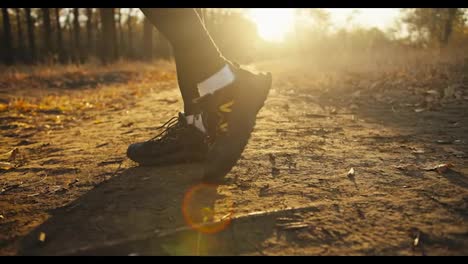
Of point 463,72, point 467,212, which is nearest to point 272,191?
point 467,212

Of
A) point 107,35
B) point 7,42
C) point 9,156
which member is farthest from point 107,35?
point 9,156

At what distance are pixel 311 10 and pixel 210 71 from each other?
110 ft

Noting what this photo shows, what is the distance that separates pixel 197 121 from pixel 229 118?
0.19 meters

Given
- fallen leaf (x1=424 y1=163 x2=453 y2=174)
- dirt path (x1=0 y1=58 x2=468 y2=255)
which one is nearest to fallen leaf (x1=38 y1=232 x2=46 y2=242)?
dirt path (x1=0 y1=58 x2=468 y2=255)

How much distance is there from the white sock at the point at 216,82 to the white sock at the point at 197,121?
0.12 m

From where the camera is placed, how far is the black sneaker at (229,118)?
148 cm

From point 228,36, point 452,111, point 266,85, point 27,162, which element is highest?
point 228,36

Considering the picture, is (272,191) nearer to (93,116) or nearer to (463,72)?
(93,116)

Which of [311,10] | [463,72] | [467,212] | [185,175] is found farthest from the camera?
[311,10]

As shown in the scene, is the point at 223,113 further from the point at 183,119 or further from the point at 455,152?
the point at 455,152

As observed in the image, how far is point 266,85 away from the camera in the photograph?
6.17 feet

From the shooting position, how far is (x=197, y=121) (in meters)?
1.73

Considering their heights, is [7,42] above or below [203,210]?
above

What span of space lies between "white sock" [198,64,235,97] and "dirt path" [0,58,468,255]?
394mm
